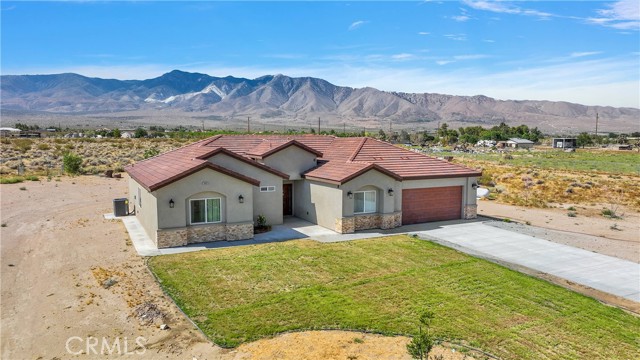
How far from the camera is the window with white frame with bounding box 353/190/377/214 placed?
72.9 ft

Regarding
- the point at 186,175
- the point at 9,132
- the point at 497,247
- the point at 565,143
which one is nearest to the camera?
the point at 186,175

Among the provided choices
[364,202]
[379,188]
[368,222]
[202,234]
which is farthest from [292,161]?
[202,234]

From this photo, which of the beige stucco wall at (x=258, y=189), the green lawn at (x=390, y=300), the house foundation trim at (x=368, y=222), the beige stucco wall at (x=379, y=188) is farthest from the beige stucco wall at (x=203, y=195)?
the beige stucco wall at (x=379, y=188)

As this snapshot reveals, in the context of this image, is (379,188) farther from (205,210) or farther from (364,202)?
(205,210)

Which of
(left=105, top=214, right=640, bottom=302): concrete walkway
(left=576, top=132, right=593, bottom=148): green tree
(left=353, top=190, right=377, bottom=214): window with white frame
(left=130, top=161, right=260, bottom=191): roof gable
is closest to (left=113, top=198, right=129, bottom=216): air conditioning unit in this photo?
(left=105, top=214, right=640, bottom=302): concrete walkway

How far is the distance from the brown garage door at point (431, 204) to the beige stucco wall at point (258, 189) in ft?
21.7

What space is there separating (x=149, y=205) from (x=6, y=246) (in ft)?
20.0

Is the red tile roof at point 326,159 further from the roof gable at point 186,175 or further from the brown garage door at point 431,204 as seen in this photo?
the brown garage door at point 431,204

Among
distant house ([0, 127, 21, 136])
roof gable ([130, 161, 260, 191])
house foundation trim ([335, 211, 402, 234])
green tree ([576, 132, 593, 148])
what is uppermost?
distant house ([0, 127, 21, 136])

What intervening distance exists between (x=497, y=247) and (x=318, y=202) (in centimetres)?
894

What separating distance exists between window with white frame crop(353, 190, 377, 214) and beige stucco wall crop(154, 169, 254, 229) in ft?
17.5

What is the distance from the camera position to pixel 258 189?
74.1 feet

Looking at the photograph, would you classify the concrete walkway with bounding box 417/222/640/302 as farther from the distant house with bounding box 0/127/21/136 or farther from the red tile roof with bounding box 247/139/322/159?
the distant house with bounding box 0/127/21/136

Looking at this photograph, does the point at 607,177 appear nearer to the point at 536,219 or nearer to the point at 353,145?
the point at 536,219
